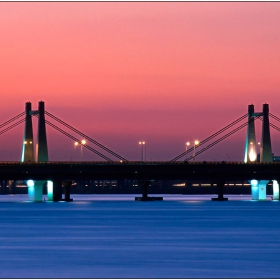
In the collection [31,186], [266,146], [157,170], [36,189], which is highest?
[266,146]

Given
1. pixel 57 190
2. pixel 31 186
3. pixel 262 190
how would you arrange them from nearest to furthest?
pixel 31 186, pixel 57 190, pixel 262 190

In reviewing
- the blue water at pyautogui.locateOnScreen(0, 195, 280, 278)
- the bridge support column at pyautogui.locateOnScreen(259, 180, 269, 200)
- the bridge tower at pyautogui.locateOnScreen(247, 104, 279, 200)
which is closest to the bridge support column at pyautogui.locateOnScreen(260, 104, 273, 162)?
the bridge tower at pyautogui.locateOnScreen(247, 104, 279, 200)

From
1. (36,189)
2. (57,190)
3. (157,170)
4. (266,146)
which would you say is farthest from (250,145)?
(36,189)

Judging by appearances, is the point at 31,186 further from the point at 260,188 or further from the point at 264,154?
the point at 260,188

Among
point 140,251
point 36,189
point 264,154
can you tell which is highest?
point 264,154

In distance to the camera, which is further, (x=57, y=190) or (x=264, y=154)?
(x=57, y=190)

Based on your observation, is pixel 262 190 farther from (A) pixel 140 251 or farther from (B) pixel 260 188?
(A) pixel 140 251

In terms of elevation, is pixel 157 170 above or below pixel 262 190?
above

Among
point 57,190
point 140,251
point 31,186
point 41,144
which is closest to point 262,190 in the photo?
point 57,190

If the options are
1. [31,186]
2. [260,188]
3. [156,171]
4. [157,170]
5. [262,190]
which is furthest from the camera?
[262,190]

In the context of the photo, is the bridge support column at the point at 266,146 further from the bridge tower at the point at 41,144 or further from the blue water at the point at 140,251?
the blue water at the point at 140,251

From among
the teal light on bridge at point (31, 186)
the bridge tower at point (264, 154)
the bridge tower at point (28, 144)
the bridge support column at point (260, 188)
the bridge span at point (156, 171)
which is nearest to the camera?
the bridge tower at point (28, 144)

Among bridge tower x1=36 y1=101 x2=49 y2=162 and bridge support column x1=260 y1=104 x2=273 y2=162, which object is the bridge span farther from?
bridge tower x1=36 y1=101 x2=49 y2=162

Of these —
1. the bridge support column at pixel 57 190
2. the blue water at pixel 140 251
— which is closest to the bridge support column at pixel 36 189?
the bridge support column at pixel 57 190
